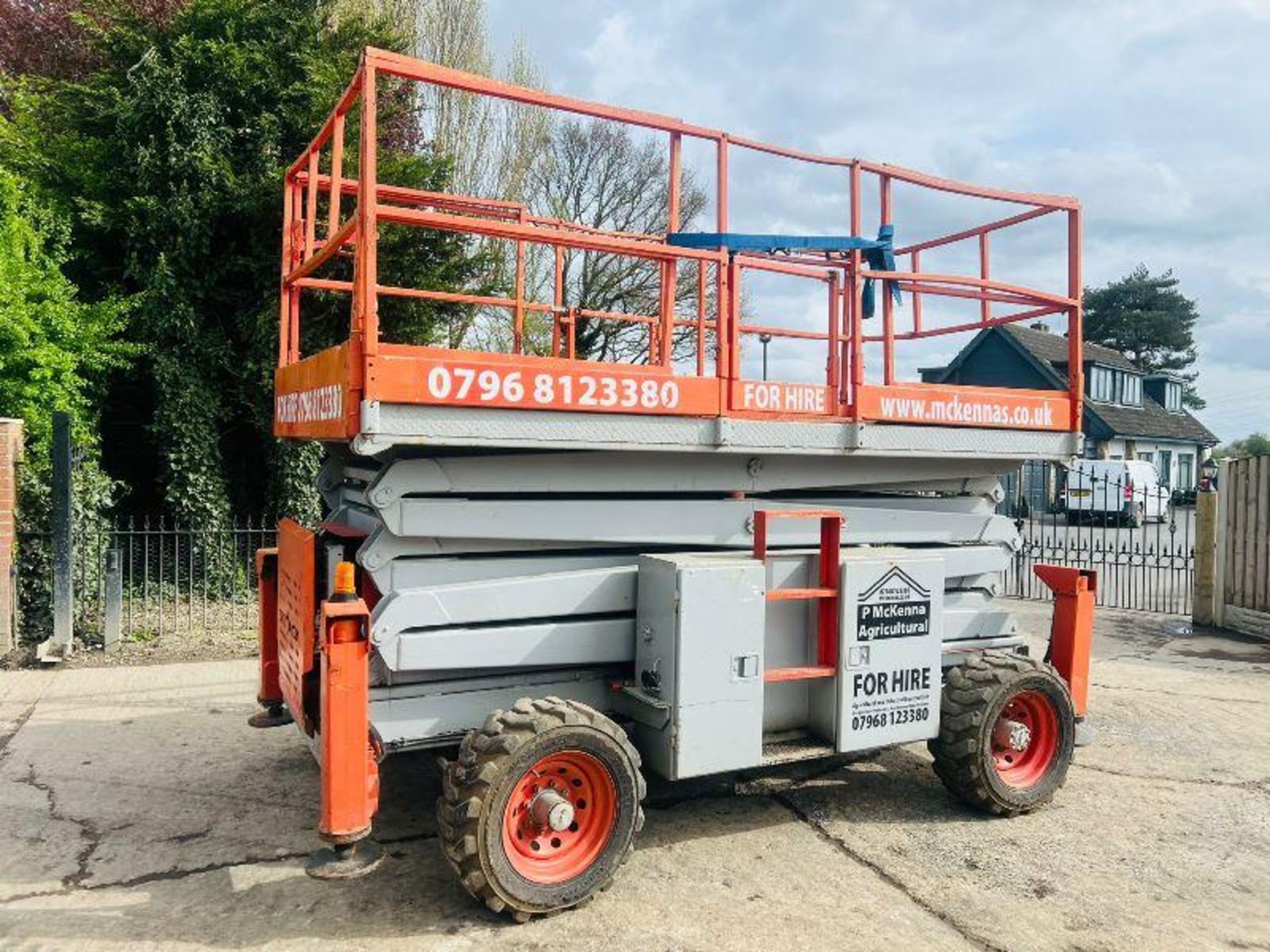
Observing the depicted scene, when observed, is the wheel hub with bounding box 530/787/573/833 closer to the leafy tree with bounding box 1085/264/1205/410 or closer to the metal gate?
the metal gate

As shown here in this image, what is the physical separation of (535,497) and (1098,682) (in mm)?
6271

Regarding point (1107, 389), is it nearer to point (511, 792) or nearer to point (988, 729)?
point (988, 729)

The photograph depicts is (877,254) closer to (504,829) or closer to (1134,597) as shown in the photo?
(504,829)

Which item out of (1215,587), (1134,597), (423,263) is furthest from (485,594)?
(1134,597)

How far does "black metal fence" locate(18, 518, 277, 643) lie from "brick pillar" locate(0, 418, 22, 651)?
0.78 ft

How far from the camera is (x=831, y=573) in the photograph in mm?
4570

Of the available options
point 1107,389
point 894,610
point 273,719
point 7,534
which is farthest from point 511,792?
point 1107,389

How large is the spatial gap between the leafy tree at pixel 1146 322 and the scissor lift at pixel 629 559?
5530 cm

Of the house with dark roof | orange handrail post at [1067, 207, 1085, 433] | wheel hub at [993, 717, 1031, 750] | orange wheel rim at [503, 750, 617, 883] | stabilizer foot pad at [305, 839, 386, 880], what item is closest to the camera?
stabilizer foot pad at [305, 839, 386, 880]

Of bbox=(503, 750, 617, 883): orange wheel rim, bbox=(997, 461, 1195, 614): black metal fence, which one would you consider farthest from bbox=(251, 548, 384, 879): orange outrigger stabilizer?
bbox=(997, 461, 1195, 614): black metal fence

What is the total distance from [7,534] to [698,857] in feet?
22.8

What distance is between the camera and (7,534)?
8195 millimetres

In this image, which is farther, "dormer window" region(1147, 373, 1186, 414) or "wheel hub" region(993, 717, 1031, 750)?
"dormer window" region(1147, 373, 1186, 414)

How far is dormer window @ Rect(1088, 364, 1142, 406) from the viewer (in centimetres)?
3550
